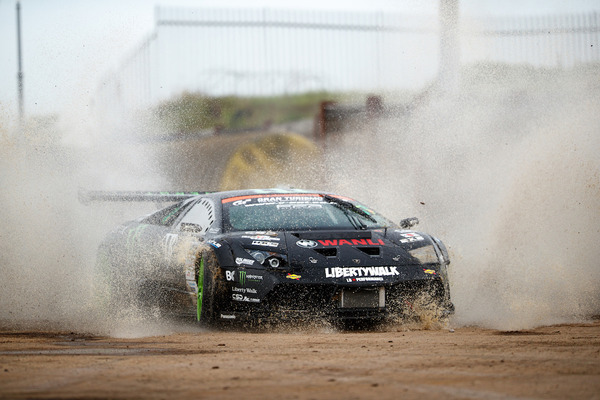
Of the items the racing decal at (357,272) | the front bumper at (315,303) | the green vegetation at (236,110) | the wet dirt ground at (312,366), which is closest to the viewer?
the wet dirt ground at (312,366)

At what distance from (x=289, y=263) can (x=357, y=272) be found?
1.63 ft

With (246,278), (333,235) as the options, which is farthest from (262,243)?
(333,235)

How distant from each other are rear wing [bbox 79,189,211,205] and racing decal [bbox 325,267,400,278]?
115 inches

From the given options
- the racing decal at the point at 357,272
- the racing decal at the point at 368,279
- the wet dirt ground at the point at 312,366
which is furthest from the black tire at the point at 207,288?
the racing decal at the point at 368,279

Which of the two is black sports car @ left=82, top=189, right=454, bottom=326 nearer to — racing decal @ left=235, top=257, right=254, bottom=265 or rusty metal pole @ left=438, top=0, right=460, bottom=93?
racing decal @ left=235, top=257, right=254, bottom=265

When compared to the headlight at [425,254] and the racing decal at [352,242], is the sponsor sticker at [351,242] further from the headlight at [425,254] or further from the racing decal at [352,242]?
the headlight at [425,254]

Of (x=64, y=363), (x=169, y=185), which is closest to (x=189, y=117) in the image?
(x=169, y=185)

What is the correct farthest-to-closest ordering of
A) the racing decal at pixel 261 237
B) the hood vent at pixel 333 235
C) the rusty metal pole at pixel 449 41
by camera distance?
the rusty metal pole at pixel 449 41, the hood vent at pixel 333 235, the racing decal at pixel 261 237

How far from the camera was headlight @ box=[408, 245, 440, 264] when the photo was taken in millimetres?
7289

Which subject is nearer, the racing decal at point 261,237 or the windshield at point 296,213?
the racing decal at point 261,237

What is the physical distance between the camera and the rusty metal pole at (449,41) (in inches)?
577

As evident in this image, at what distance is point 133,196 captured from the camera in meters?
10.1

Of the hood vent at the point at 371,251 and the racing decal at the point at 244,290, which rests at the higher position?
the hood vent at the point at 371,251

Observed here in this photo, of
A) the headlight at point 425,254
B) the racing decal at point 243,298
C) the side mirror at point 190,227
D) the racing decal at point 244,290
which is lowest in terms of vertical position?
the racing decal at point 243,298
